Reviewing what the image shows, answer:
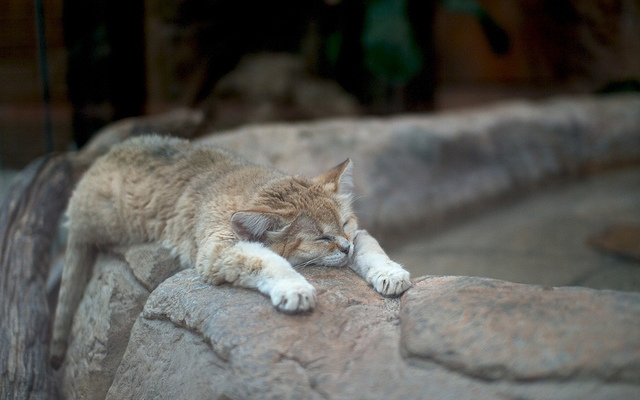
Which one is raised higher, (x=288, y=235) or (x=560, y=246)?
(x=288, y=235)

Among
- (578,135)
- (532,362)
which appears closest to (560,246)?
(578,135)

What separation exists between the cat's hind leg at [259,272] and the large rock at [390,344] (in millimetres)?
50

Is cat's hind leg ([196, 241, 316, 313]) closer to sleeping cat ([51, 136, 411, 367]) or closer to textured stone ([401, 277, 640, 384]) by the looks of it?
sleeping cat ([51, 136, 411, 367])

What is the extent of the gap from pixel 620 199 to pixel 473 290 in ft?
15.7

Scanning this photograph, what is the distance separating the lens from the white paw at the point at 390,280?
7.98 ft

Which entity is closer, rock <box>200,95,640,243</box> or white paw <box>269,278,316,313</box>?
white paw <box>269,278,316,313</box>

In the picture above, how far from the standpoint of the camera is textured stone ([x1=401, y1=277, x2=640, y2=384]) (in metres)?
1.79

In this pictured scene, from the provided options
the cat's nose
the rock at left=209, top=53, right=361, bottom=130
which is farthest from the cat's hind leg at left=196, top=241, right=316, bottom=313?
the rock at left=209, top=53, right=361, bottom=130

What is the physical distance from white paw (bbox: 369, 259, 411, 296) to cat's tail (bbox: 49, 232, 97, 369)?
187 cm

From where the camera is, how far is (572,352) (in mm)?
1824

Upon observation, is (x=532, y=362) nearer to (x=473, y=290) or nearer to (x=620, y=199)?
(x=473, y=290)

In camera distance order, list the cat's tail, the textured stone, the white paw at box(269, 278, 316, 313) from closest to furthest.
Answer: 1. the textured stone
2. the white paw at box(269, 278, 316, 313)
3. the cat's tail

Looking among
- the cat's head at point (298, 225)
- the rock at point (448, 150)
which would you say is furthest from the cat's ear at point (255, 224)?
the rock at point (448, 150)

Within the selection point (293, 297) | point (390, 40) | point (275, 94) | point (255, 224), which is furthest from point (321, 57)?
point (293, 297)
